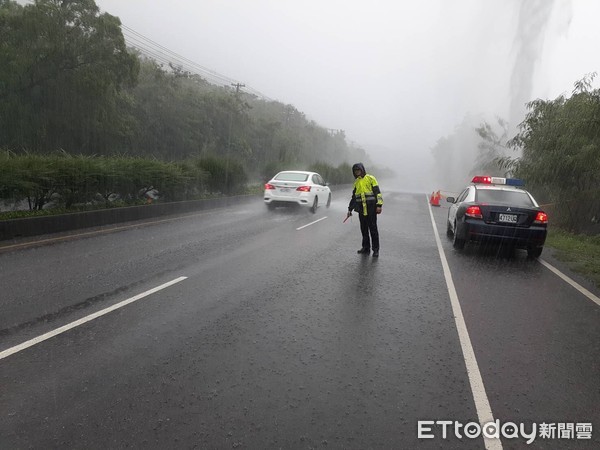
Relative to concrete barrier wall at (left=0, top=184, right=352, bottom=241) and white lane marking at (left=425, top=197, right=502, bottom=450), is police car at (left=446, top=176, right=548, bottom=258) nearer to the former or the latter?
white lane marking at (left=425, top=197, right=502, bottom=450)

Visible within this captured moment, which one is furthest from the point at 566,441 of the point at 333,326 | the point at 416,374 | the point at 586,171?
the point at 586,171

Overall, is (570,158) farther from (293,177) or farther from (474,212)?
(293,177)

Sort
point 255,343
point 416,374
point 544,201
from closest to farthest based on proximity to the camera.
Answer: point 416,374 < point 255,343 < point 544,201

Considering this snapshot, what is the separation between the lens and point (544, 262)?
A: 29.0 ft

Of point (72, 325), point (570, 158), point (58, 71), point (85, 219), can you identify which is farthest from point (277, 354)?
point (58, 71)

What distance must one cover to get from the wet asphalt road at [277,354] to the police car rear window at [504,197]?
179 centimetres

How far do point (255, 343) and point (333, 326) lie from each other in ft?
3.08

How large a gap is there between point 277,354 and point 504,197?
7.13 m

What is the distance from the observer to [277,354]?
388 centimetres

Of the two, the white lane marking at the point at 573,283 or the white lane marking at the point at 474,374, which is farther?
the white lane marking at the point at 573,283

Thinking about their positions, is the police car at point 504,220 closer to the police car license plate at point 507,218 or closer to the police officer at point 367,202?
the police car license plate at point 507,218

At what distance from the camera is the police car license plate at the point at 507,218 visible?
845cm

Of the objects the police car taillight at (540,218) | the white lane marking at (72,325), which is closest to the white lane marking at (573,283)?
the police car taillight at (540,218)

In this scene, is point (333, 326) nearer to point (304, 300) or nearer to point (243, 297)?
point (304, 300)
